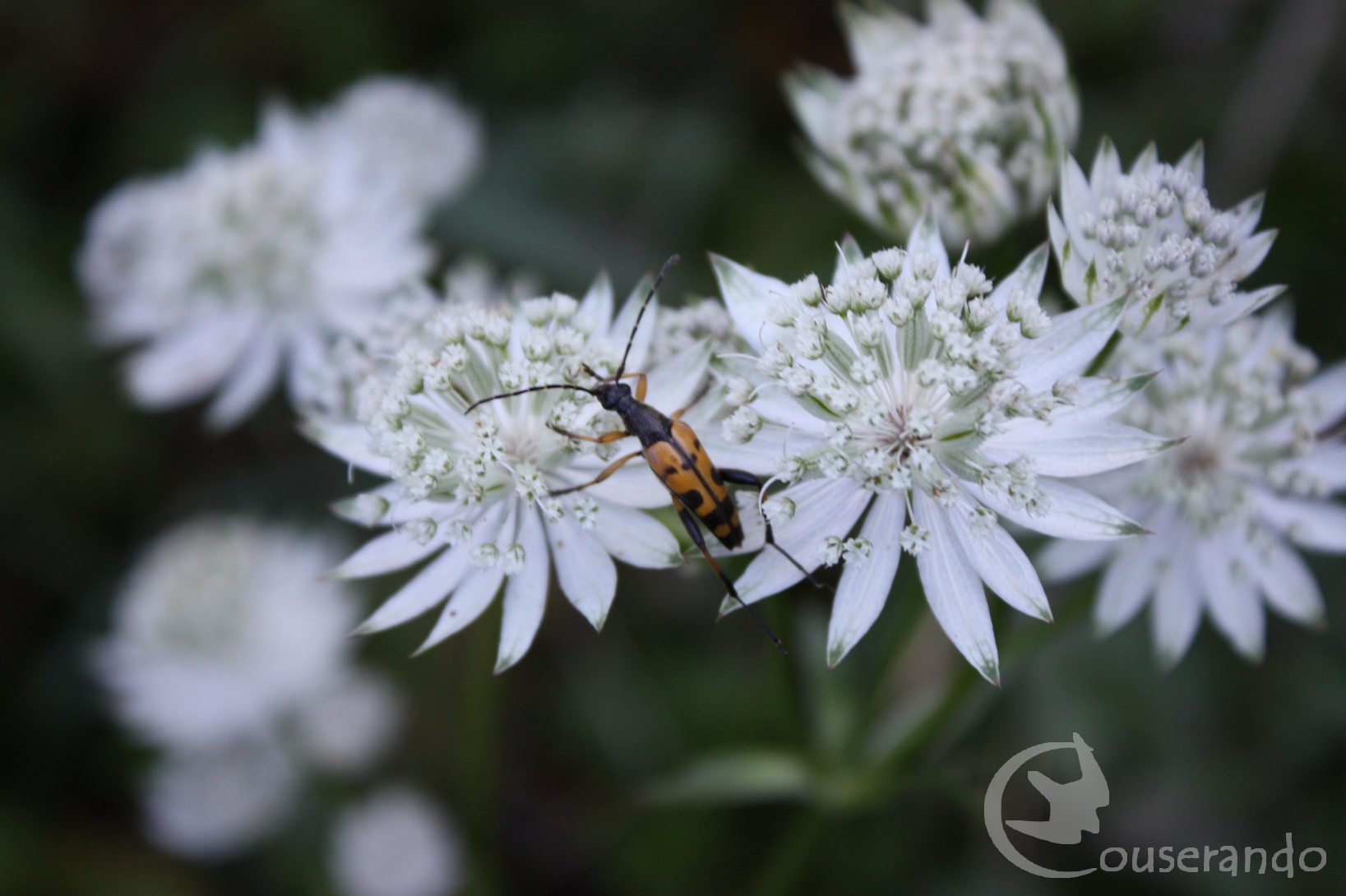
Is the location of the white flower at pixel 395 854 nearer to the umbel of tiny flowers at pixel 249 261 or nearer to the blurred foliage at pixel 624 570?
the blurred foliage at pixel 624 570

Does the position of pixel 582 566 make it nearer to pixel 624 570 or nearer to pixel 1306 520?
pixel 1306 520

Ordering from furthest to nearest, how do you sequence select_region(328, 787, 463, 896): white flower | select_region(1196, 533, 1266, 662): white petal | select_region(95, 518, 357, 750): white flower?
1. select_region(95, 518, 357, 750): white flower
2. select_region(328, 787, 463, 896): white flower
3. select_region(1196, 533, 1266, 662): white petal

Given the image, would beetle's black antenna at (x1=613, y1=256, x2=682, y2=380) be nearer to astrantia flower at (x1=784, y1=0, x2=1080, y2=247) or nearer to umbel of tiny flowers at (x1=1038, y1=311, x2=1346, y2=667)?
astrantia flower at (x1=784, y1=0, x2=1080, y2=247)

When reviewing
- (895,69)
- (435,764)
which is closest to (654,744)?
(435,764)

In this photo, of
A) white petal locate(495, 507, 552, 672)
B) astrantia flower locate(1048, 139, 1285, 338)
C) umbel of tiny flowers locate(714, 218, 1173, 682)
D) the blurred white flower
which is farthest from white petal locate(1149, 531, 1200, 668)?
the blurred white flower

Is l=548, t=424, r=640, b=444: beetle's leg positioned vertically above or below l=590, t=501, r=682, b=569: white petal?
above

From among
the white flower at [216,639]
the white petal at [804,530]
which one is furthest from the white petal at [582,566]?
the white flower at [216,639]

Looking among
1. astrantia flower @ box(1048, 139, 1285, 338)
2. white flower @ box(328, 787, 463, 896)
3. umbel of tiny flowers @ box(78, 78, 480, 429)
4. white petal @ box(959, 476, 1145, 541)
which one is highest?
umbel of tiny flowers @ box(78, 78, 480, 429)
